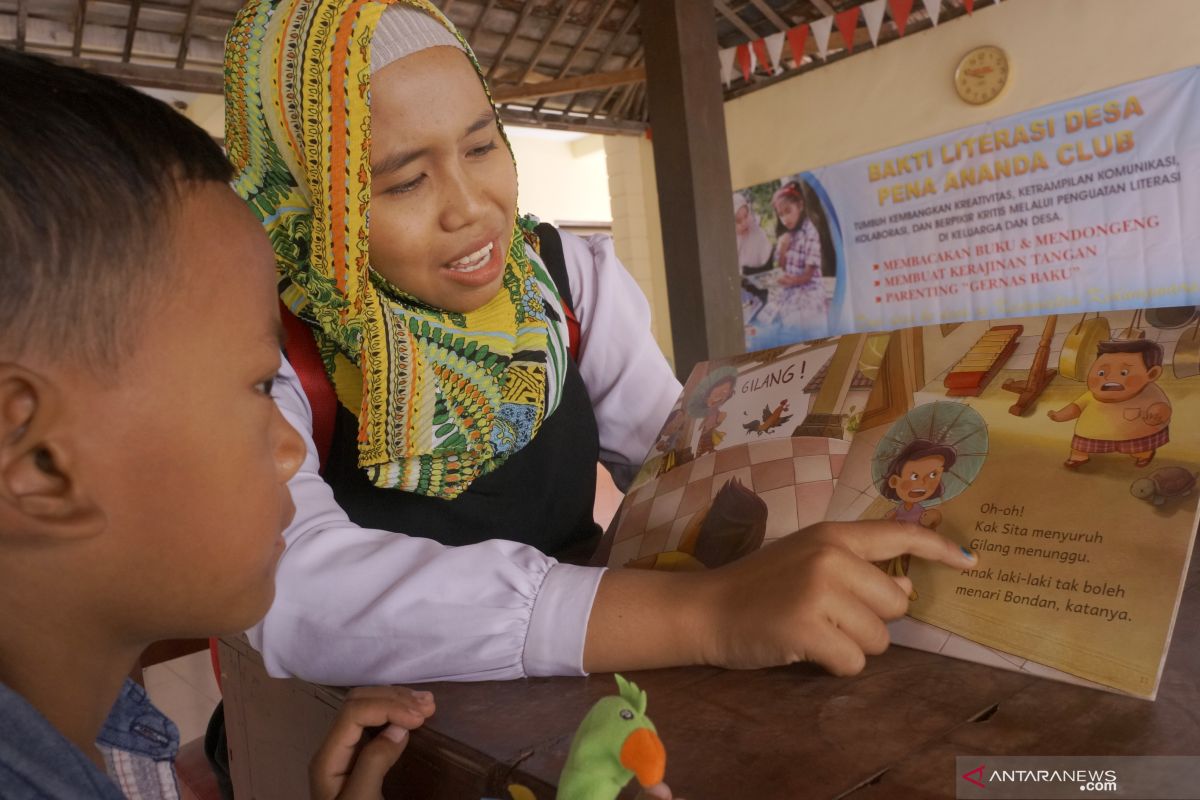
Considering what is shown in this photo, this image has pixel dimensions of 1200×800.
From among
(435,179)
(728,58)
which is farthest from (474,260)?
(728,58)

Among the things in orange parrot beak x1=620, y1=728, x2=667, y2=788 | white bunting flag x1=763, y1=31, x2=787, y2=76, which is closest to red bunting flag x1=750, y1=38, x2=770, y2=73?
white bunting flag x1=763, y1=31, x2=787, y2=76

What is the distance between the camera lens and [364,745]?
26.0 inches

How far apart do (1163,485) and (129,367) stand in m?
0.63

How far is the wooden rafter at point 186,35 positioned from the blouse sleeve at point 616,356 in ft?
10.4

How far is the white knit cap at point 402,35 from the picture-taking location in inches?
36.2

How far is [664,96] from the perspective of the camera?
8.59 feet

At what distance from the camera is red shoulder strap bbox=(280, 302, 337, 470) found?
1028 millimetres

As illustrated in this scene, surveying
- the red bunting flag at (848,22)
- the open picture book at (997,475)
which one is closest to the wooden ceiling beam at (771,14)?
the red bunting flag at (848,22)

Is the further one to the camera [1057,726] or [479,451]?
[479,451]

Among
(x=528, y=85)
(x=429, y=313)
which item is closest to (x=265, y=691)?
(x=429, y=313)

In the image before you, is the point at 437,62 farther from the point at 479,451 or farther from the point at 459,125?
the point at 479,451

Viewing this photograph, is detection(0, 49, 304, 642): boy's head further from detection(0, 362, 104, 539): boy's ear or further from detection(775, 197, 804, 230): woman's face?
detection(775, 197, 804, 230): woman's face

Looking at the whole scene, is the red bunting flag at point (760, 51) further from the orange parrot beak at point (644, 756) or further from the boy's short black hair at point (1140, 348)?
the orange parrot beak at point (644, 756)

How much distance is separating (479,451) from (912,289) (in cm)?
465
